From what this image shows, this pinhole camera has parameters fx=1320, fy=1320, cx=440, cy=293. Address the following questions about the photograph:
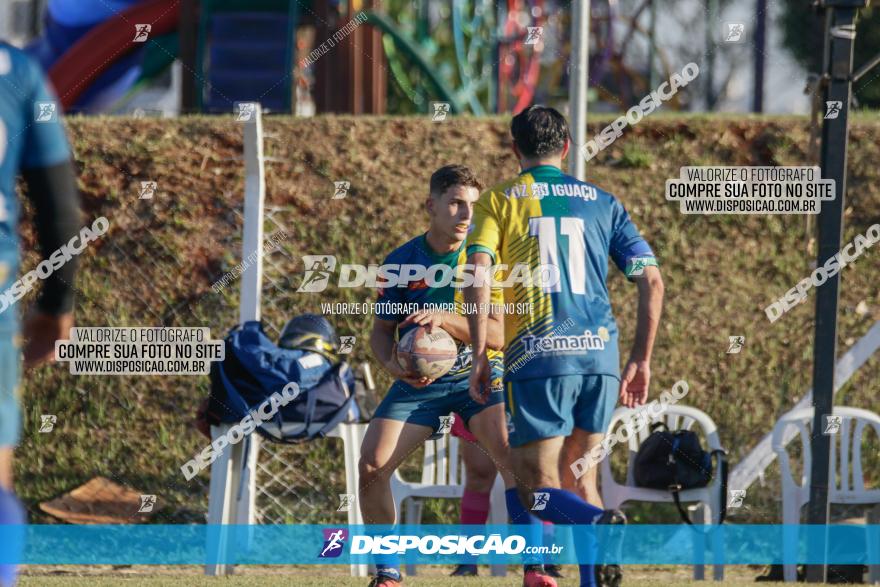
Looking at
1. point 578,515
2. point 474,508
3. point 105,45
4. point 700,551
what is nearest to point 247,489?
point 474,508

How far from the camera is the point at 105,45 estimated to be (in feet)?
53.5

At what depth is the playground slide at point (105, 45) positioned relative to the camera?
16297mm

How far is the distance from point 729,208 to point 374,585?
428cm

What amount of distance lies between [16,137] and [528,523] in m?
3.34

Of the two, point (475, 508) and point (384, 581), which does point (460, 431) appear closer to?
point (475, 508)

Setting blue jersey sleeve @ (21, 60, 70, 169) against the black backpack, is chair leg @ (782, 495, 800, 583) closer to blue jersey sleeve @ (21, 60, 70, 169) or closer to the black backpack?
the black backpack

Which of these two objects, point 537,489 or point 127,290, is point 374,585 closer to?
point 537,489

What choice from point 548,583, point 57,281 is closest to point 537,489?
point 548,583

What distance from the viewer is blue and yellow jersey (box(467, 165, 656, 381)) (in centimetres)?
554

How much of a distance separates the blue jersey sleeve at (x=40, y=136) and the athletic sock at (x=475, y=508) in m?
4.73

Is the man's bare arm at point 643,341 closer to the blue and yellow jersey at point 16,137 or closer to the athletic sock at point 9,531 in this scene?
the blue and yellow jersey at point 16,137

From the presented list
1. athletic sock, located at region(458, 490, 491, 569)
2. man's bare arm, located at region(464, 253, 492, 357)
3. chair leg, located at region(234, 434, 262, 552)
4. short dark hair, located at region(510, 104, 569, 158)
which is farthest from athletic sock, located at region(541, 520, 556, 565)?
chair leg, located at region(234, 434, 262, 552)

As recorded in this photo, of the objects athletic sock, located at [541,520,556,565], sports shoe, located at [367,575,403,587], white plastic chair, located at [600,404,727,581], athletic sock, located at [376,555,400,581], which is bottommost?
sports shoe, located at [367,575,403,587]

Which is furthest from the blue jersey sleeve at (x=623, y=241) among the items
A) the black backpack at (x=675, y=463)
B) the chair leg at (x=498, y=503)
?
the chair leg at (x=498, y=503)
